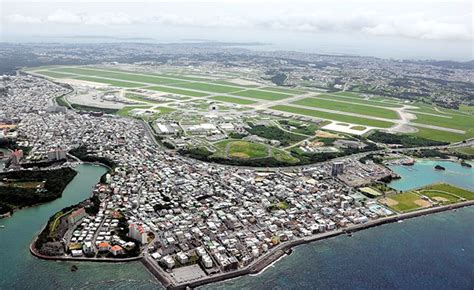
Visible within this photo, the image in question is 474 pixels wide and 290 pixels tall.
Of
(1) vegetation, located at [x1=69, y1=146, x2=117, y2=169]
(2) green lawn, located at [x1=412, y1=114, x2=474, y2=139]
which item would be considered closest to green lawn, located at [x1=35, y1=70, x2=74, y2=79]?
(1) vegetation, located at [x1=69, y1=146, x2=117, y2=169]

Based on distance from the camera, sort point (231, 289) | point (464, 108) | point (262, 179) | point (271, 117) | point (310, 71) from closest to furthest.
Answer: point (231, 289)
point (262, 179)
point (271, 117)
point (464, 108)
point (310, 71)

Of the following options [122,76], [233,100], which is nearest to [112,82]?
[122,76]

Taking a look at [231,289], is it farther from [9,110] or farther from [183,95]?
[183,95]

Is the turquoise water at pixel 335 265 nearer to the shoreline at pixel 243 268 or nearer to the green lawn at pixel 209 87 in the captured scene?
the shoreline at pixel 243 268

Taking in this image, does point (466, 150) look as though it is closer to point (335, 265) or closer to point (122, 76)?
point (335, 265)

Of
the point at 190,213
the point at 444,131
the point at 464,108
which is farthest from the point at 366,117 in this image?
the point at 190,213
